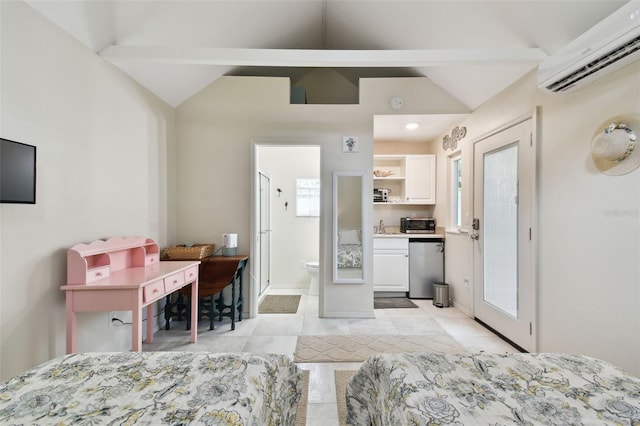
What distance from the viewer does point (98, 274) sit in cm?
189

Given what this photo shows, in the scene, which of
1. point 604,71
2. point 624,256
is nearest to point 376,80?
point 604,71

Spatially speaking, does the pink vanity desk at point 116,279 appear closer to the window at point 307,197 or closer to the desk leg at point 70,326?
the desk leg at point 70,326

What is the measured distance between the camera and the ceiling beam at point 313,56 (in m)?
2.05

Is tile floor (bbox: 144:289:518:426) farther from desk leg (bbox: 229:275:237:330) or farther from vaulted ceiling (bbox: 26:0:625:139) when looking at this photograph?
vaulted ceiling (bbox: 26:0:625:139)

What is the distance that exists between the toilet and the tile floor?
0.52 metres

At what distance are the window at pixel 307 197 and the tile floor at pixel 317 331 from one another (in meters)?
1.55

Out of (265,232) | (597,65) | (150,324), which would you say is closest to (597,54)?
(597,65)

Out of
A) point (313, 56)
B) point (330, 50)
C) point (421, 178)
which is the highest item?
point (330, 50)

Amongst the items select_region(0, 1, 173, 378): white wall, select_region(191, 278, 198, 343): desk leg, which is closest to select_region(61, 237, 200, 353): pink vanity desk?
select_region(0, 1, 173, 378): white wall

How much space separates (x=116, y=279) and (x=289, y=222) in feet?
9.15

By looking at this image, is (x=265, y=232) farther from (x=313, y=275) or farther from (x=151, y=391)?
(x=151, y=391)

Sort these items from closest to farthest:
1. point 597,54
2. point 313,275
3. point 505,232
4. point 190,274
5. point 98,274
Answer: point 597,54
point 98,274
point 190,274
point 505,232
point 313,275

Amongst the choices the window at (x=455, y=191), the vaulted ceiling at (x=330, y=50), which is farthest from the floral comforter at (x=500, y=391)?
the window at (x=455, y=191)

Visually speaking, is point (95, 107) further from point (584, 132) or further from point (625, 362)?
point (625, 362)
